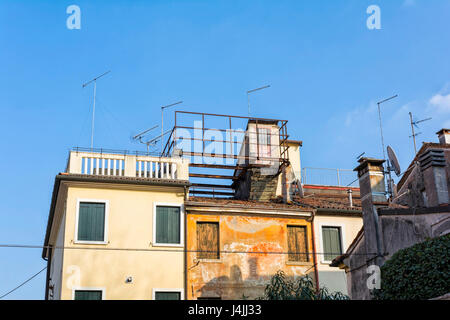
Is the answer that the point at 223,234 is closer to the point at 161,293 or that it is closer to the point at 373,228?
the point at 161,293

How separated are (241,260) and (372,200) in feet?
27.6

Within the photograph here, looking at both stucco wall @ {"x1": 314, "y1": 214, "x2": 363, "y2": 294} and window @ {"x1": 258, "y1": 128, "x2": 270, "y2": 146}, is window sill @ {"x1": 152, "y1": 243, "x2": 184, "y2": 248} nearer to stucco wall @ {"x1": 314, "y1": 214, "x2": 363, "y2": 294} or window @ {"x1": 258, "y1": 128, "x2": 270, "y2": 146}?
stucco wall @ {"x1": 314, "y1": 214, "x2": 363, "y2": 294}

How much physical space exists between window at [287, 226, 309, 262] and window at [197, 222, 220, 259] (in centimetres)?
306

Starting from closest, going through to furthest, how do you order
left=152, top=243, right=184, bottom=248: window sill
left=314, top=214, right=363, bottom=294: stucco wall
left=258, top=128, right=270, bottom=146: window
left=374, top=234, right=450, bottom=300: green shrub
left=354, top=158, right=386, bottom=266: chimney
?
left=374, top=234, right=450, bottom=300: green shrub
left=354, top=158, right=386, bottom=266: chimney
left=152, top=243, right=184, bottom=248: window sill
left=314, top=214, right=363, bottom=294: stucco wall
left=258, top=128, right=270, bottom=146: window

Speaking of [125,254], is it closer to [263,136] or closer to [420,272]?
[263,136]

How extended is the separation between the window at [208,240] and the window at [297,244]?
10.0 feet

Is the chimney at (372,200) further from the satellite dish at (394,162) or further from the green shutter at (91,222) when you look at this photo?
the green shutter at (91,222)

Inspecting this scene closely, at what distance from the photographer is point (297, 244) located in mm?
25516

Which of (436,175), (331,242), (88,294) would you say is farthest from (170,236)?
(436,175)

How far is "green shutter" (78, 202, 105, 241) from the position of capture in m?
23.3

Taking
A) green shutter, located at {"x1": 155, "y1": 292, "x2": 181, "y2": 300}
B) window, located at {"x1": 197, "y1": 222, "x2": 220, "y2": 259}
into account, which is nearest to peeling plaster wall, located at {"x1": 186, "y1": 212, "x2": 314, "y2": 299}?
window, located at {"x1": 197, "y1": 222, "x2": 220, "y2": 259}

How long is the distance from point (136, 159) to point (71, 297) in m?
5.94

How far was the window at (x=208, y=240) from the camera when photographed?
24.2 m
